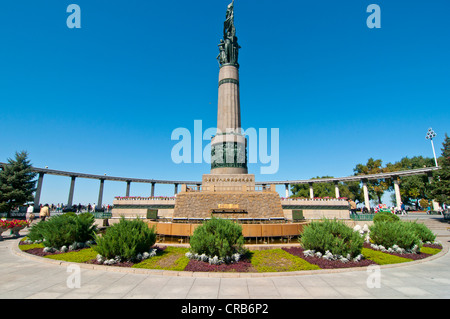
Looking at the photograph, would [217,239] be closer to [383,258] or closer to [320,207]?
[383,258]

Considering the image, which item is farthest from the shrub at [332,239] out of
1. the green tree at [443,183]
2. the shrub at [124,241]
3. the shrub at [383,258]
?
the green tree at [443,183]

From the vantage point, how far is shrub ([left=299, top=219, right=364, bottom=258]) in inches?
380

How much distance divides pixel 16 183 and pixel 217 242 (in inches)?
1348

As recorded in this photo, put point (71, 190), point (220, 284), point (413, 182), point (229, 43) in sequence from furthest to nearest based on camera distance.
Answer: point (413, 182) < point (71, 190) < point (229, 43) < point (220, 284)

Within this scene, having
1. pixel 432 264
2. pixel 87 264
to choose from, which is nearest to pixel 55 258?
pixel 87 264

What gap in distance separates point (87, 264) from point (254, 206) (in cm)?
1411

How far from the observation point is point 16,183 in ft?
97.0

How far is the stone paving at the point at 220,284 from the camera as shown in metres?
6.11

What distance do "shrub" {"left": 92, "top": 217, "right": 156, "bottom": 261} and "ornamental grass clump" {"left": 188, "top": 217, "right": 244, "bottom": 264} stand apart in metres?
2.32

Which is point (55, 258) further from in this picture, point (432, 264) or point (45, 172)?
point (45, 172)

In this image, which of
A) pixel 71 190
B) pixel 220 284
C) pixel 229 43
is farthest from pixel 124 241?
pixel 71 190

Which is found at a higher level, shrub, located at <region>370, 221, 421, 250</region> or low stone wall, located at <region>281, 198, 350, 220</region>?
low stone wall, located at <region>281, 198, 350, 220</region>

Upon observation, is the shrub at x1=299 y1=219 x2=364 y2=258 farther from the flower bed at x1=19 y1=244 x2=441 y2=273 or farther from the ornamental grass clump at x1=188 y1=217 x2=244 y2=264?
the ornamental grass clump at x1=188 y1=217 x2=244 y2=264

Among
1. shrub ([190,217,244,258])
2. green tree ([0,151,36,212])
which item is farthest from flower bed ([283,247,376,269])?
green tree ([0,151,36,212])
